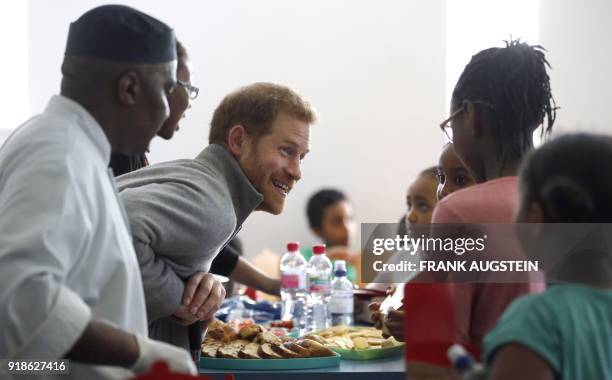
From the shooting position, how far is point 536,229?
58.8 inches

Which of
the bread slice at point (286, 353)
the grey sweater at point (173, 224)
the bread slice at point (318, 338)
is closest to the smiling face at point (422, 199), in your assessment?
the bread slice at point (318, 338)

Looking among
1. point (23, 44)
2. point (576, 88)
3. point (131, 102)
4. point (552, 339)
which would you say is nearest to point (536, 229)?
point (552, 339)

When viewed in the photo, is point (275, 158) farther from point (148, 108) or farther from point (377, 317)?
point (148, 108)

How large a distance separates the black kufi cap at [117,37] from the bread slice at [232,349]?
1082 millimetres

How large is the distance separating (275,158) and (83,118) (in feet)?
3.44

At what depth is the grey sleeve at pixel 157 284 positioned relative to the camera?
6.55 ft

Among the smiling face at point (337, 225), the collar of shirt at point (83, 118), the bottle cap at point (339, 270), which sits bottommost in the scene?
the bottle cap at point (339, 270)

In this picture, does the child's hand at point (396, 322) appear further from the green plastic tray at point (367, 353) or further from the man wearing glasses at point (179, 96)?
the man wearing glasses at point (179, 96)

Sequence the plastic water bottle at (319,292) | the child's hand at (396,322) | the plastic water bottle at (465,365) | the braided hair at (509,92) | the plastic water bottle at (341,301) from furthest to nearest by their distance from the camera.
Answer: the plastic water bottle at (319,292) → the plastic water bottle at (341,301) → the child's hand at (396,322) → the braided hair at (509,92) → the plastic water bottle at (465,365)

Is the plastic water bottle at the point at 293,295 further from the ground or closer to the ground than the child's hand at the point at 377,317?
further from the ground

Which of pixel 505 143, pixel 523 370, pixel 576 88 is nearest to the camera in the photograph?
pixel 523 370

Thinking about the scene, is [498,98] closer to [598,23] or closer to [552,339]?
[552,339]

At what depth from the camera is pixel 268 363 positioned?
2420mm

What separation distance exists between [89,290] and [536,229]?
752mm
